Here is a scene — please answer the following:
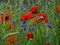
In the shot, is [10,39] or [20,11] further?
[20,11]

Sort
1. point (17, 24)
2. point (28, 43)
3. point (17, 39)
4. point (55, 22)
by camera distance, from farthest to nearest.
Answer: point (17, 24) < point (55, 22) < point (17, 39) < point (28, 43)

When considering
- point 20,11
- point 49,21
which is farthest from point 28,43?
point 20,11

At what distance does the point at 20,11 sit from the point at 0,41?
0.78 meters

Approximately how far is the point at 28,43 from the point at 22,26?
215 mm

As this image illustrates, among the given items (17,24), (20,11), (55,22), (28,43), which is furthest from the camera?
(20,11)

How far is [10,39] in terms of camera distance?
173 centimetres

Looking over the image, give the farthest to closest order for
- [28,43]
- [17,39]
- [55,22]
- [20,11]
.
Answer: [20,11] < [55,22] < [17,39] < [28,43]

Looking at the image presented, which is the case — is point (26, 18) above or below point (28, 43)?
above

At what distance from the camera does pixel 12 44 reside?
1.75m

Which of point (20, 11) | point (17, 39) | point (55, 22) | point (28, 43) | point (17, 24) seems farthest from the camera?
point (20, 11)

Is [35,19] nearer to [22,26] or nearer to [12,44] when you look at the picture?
[22,26]

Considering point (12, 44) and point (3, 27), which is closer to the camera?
point (12, 44)

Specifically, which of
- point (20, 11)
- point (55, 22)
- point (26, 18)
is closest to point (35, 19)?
point (26, 18)

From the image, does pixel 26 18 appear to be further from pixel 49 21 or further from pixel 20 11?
pixel 20 11
